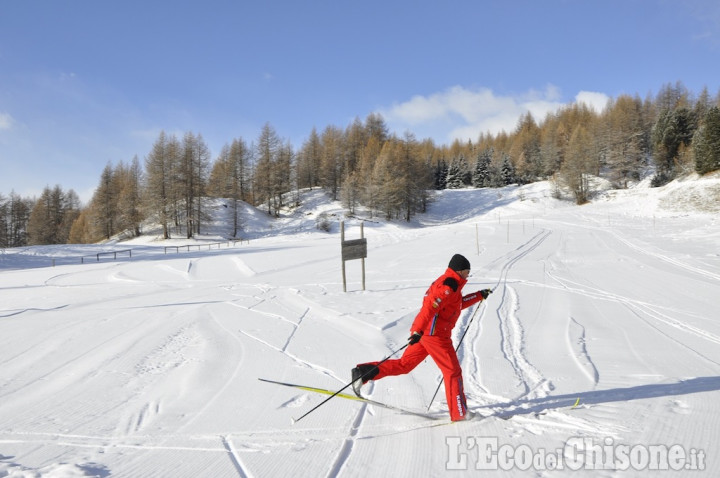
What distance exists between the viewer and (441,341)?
11.8 ft

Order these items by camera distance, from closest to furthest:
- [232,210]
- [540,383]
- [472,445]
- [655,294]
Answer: [472,445] → [540,383] → [655,294] → [232,210]

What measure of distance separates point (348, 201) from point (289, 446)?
49271 millimetres

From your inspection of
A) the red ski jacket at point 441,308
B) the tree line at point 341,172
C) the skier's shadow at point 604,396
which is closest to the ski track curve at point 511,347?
the skier's shadow at point 604,396

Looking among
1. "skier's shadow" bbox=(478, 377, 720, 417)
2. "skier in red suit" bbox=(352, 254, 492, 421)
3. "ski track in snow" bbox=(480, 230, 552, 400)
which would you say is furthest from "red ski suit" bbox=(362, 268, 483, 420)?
"ski track in snow" bbox=(480, 230, 552, 400)

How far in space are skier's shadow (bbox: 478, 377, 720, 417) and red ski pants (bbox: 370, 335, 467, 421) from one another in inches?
19.3

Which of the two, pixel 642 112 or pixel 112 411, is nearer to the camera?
pixel 112 411

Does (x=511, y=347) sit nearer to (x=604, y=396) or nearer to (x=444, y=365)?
(x=604, y=396)

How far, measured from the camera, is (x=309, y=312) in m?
8.57

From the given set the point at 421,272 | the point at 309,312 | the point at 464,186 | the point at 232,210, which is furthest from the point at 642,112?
the point at 309,312

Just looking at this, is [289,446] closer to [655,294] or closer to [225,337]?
[225,337]

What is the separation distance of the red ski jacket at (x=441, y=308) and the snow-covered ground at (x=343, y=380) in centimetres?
92

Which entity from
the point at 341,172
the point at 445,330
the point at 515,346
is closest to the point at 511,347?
the point at 515,346

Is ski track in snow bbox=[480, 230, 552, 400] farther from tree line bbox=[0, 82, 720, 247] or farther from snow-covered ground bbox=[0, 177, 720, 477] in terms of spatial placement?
tree line bbox=[0, 82, 720, 247]

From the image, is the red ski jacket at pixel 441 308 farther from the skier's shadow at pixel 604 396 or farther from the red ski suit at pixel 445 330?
the skier's shadow at pixel 604 396
